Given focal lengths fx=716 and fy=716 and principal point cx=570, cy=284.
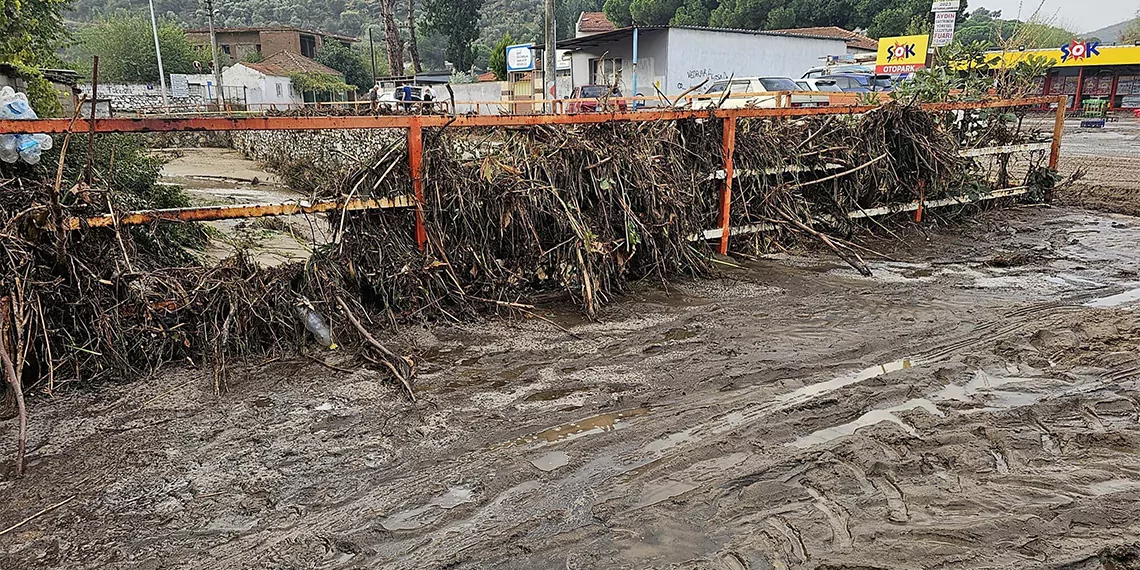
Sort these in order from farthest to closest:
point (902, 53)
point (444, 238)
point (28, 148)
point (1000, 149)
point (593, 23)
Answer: point (593, 23), point (902, 53), point (1000, 149), point (444, 238), point (28, 148)

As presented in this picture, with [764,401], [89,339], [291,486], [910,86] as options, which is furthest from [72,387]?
[910,86]

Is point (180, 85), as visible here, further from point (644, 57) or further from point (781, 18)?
point (781, 18)

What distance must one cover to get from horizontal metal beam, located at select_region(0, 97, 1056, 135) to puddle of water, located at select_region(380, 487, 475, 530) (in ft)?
9.01

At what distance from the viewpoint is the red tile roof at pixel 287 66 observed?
2101 inches

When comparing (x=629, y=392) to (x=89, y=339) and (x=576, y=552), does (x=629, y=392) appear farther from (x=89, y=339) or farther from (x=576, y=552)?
(x=89, y=339)

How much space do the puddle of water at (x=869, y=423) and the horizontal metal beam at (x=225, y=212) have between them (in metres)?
3.24

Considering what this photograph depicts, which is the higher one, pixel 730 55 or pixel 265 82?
pixel 730 55

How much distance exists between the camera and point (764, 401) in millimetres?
4082

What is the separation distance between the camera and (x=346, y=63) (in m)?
62.2

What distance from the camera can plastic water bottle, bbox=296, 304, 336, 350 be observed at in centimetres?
476

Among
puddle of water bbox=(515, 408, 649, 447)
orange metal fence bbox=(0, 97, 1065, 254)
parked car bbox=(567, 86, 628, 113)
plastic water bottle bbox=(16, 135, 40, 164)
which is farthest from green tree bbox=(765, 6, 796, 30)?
plastic water bottle bbox=(16, 135, 40, 164)

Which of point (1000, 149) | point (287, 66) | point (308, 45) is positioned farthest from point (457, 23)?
point (1000, 149)

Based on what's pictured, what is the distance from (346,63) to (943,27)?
5913 centimetres

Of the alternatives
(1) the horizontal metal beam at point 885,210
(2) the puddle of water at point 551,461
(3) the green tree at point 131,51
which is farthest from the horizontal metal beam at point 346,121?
(3) the green tree at point 131,51
